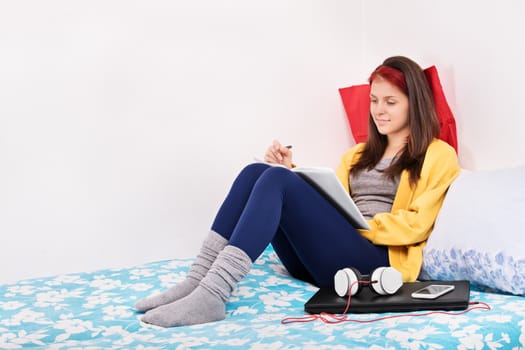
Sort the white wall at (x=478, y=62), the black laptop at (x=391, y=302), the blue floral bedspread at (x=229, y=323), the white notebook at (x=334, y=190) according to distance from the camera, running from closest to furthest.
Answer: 1. the blue floral bedspread at (x=229, y=323)
2. the black laptop at (x=391, y=302)
3. the white notebook at (x=334, y=190)
4. the white wall at (x=478, y=62)

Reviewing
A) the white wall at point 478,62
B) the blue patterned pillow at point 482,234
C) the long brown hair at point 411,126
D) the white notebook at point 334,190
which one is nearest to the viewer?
the blue patterned pillow at point 482,234

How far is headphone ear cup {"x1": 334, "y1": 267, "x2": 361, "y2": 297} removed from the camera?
5.58 ft

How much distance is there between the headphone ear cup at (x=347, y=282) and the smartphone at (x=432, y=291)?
14 cm

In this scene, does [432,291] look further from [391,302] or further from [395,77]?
[395,77]

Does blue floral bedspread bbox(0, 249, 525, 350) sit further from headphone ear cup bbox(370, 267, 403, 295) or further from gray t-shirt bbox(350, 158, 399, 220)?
gray t-shirt bbox(350, 158, 399, 220)

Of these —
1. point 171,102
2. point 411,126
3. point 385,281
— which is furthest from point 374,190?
point 171,102

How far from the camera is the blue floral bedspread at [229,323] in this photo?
142 cm

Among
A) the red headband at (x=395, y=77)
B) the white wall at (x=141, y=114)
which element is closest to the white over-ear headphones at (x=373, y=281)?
the red headband at (x=395, y=77)

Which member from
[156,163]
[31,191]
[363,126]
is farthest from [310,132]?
[31,191]

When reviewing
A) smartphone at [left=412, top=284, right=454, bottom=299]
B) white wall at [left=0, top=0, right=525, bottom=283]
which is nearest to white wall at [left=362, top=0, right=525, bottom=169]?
white wall at [left=0, top=0, right=525, bottom=283]

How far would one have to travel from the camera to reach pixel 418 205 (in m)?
2.01

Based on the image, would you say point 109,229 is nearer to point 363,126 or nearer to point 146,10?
point 146,10

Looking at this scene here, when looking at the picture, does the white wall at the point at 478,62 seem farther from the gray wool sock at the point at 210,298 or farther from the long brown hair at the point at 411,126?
the gray wool sock at the point at 210,298

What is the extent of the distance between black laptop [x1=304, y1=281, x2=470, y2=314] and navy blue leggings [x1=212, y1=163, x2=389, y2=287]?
0.61ft
